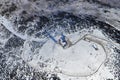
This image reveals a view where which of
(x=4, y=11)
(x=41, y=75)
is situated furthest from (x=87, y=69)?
(x=4, y=11)

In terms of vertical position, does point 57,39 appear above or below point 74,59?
above

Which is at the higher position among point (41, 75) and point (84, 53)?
point (84, 53)

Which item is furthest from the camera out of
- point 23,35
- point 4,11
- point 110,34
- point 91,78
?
point 4,11

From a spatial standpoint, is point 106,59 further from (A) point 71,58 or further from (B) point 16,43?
(B) point 16,43

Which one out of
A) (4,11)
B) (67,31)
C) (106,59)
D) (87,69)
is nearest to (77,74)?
(87,69)

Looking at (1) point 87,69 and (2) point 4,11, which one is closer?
(1) point 87,69

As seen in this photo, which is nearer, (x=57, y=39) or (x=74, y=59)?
(x=74, y=59)

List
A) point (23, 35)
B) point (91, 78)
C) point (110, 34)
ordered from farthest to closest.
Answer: point (23, 35)
point (110, 34)
point (91, 78)
